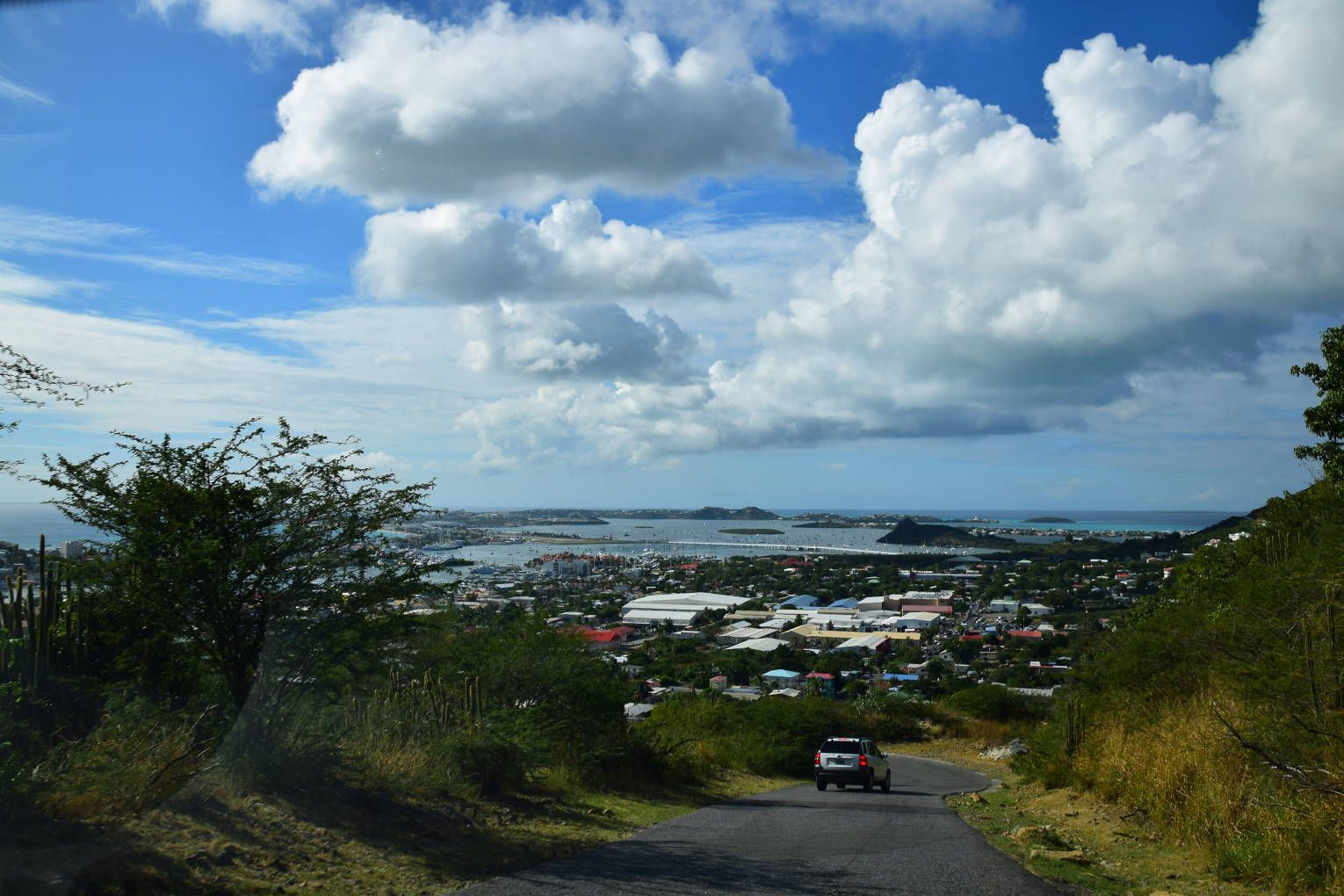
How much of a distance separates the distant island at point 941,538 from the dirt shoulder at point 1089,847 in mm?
130903

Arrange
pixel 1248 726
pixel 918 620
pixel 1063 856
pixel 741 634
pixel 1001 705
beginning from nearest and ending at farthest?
1. pixel 1063 856
2. pixel 1248 726
3. pixel 1001 705
4. pixel 741 634
5. pixel 918 620

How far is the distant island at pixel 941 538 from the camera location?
148 meters

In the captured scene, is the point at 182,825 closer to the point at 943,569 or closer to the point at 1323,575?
the point at 1323,575

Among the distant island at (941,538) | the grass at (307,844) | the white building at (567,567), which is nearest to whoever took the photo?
the grass at (307,844)

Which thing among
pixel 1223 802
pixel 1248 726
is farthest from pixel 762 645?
pixel 1223 802

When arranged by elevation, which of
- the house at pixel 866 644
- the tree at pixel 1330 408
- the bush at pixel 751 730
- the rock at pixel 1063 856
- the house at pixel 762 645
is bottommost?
the house at pixel 866 644

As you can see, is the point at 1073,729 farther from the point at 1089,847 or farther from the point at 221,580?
the point at 221,580

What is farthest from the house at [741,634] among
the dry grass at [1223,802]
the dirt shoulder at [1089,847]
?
the dry grass at [1223,802]

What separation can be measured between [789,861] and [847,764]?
1229 cm

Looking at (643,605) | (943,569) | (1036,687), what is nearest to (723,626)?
(643,605)

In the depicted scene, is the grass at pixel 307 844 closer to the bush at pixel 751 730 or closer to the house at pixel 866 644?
the bush at pixel 751 730

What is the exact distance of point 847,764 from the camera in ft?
68.9

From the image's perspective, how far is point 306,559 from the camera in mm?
10602

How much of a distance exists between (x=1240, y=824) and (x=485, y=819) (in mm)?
7775
